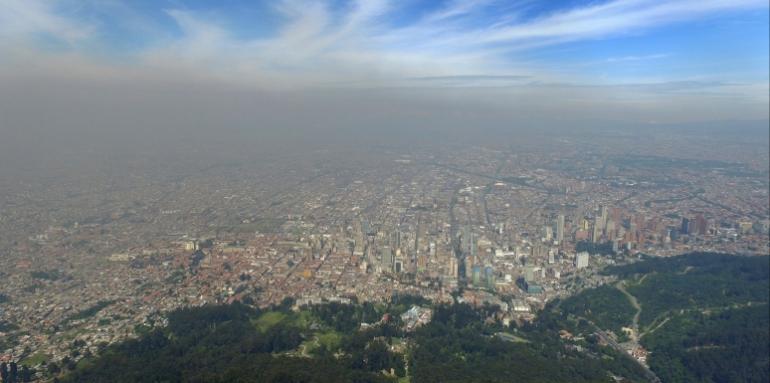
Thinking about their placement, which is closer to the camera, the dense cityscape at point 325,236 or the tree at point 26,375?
the tree at point 26,375

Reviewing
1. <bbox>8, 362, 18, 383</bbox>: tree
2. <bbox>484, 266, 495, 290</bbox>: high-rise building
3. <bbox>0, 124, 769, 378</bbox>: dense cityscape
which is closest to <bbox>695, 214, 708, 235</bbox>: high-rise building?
<bbox>0, 124, 769, 378</bbox>: dense cityscape

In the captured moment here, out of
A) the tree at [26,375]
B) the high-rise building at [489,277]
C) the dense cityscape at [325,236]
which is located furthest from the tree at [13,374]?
the high-rise building at [489,277]

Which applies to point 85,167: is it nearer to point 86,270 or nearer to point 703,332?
point 86,270

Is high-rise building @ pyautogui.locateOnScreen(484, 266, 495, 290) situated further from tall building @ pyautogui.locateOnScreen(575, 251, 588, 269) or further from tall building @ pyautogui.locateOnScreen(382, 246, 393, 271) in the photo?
tall building @ pyautogui.locateOnScreen(575, 251, 588, 269)

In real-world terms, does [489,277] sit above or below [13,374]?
below

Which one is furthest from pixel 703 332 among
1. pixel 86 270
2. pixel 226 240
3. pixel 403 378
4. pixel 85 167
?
pixel 85 167

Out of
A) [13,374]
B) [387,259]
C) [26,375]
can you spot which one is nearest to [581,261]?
[387,259]

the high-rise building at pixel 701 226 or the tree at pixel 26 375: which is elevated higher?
the tree at pixel 26 375

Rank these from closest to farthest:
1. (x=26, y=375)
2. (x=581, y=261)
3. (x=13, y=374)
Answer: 1. (x=13, y=374)
2. (x=26, y=375)
3. (x=581, y=261)

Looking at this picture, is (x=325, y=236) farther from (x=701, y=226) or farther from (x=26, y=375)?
(x=701, y=226)

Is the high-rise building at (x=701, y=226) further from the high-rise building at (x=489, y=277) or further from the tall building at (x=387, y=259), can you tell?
the tall building at (x=387, y=259)

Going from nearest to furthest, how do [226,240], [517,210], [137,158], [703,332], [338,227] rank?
[703,332] → [226,240] → [338,227] → [517,210] → [137,158]
